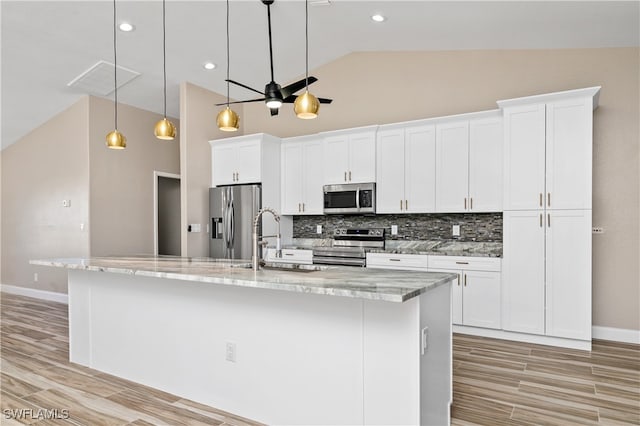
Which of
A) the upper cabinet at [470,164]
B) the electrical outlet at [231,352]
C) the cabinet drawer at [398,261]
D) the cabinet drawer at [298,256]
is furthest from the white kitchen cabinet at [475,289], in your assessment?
the electrical outlet at [231,352]

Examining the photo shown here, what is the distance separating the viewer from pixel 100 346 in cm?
336

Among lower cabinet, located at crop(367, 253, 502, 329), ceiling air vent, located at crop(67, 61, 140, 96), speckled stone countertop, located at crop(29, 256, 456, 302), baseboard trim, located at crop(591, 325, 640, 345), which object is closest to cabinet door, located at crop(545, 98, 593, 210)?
lower cabinet, located at crop(367, 253, 502, 329)

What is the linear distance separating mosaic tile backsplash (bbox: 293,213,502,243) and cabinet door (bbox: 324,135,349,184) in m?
0.60

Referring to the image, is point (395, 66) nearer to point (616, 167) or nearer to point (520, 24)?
point (520, 24)

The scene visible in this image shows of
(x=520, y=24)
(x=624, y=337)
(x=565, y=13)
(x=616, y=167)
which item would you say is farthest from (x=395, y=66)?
(x=624, y=337)

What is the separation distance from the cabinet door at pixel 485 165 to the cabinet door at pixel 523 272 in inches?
11.8

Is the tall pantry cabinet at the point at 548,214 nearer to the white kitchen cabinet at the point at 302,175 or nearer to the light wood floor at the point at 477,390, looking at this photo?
the light wood floor at the point at 477,390

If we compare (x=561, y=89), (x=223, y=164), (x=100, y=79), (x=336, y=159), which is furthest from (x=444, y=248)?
(x=100, y=79)

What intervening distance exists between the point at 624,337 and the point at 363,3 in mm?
4255

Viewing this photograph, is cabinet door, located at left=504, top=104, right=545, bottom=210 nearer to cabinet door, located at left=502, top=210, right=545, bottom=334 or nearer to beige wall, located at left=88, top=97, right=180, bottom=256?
cabinet door, located at left=502, top=210, right=545, bottom=334

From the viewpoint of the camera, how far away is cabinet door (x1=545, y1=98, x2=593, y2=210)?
12.5 ft

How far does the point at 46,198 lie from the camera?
257 inches

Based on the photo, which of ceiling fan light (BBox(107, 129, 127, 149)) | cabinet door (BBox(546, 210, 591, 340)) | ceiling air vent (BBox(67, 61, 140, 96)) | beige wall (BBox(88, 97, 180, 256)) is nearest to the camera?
ceiling fan light (BBox(107, 129, 127, 149))

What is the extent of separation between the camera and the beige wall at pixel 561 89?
13.3ft
